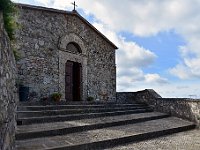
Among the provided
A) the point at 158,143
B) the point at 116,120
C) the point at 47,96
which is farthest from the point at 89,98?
the point at 158,143

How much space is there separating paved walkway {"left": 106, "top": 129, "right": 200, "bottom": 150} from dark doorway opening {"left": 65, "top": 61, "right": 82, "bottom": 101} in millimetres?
6640

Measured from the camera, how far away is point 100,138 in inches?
255

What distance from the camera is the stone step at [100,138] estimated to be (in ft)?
17.7

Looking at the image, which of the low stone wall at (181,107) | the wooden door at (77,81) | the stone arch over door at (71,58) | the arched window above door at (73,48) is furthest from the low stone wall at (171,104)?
the arched window above door at (73,48)

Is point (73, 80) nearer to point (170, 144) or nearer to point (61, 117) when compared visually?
point (61, 117)

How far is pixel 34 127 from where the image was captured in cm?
657

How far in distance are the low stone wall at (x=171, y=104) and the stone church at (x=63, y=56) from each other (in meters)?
2.19

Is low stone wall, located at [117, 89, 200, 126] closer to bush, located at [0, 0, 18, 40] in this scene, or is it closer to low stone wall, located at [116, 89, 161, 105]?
low stone wall, located at [116, 89, 161, 105]

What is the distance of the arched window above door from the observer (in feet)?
45.5

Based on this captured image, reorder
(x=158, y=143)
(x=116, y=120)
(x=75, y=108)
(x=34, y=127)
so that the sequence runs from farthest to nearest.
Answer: (x=75, y=108) < (x=116, y=120) < (x=158, y=143) < (x=34, y=127)

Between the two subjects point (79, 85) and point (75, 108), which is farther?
point (79, 85)

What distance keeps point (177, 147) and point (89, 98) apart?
25.3 ft

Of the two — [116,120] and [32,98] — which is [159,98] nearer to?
[116,120]

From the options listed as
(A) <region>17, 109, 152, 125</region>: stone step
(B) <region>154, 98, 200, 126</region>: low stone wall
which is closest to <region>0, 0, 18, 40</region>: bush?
(A) <region>17, 109, 152, 125</region>: stone step
